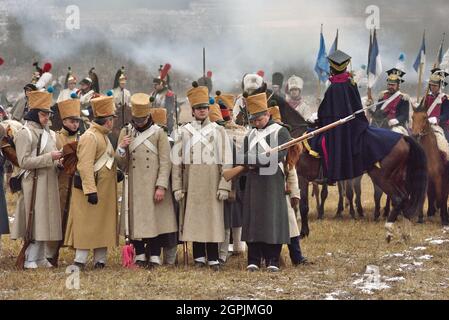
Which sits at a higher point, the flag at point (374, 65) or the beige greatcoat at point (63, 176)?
the flag at point (374, 65)

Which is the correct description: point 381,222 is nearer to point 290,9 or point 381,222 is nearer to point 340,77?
point 340,77

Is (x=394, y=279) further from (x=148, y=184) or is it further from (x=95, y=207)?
(x=95, y=207)

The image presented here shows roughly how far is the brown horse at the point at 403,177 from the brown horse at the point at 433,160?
6.69ft

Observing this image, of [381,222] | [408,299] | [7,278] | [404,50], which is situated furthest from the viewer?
[404,50]

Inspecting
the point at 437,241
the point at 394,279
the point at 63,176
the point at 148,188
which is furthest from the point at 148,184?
Result: the point at 437,241

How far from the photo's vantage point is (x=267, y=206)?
371 inches

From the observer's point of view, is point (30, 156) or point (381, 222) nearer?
point (30, 156)

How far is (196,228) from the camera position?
9500 mm

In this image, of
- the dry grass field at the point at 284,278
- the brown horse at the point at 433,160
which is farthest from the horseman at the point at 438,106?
the dry grass field at the point at 284,278

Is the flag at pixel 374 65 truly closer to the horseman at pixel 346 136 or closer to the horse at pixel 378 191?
the horse at pixel 378 191

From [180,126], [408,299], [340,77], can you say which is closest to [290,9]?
[340,77]

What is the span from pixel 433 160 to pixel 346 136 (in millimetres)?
3236

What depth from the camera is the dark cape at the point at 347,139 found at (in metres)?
11.4

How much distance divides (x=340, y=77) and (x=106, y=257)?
361 cm
